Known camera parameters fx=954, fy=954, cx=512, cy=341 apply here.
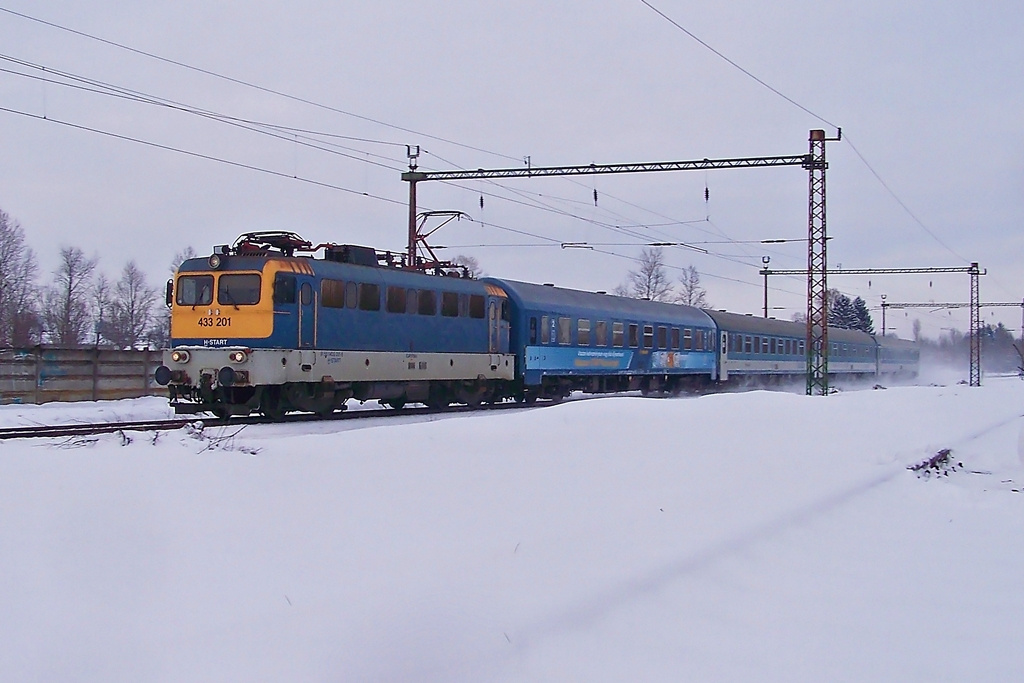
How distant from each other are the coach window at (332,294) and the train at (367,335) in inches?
1.5

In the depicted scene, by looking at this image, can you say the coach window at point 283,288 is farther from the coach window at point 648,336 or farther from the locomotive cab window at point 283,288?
the coach window at point 648,336

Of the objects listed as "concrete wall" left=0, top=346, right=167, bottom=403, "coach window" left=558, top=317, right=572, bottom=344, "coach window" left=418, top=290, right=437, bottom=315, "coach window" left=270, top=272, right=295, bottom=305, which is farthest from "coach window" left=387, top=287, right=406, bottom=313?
"concrete wall" left=0, top=346, right=167, bottom=403

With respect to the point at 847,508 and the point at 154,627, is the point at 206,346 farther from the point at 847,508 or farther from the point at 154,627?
the point at 154,627

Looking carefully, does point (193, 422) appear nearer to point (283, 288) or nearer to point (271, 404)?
point (271, 404)

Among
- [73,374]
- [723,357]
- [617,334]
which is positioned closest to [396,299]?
[73,374]

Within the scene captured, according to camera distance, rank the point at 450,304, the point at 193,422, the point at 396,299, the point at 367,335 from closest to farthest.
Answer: the point at 193,422
the point at 367,335
the point at 396,299
the point at 450,304

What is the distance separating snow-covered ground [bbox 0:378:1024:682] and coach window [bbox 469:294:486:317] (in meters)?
12.9

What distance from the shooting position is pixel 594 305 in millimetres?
30734

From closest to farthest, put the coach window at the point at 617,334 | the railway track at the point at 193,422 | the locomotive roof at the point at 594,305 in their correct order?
the railway track at the point at 193,422 < the locomotive roof at the point at 594,305 < the coach window at the point at 617,334

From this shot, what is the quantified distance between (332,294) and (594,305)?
13.0 m

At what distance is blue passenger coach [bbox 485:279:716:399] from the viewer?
87.9ft

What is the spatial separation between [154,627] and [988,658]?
5.68m

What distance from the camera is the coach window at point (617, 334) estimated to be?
103 ft

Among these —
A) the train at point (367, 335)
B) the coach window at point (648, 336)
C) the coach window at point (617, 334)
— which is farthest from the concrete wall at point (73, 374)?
the coach window at point (648, 336)
